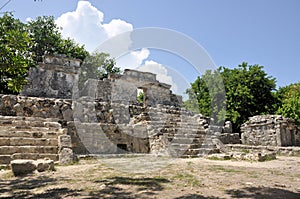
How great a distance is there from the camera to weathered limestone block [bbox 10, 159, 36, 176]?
464 centimetres

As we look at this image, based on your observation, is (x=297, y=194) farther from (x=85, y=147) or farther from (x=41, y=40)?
(x=41, y=40)

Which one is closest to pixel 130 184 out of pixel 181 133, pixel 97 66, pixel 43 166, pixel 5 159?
pixel 43 166

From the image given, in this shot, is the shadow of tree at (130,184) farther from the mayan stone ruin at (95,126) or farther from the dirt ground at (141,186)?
the mayan stone ruin at (95,126)

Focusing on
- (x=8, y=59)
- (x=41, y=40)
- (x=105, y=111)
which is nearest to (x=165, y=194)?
(x=8, y=59)

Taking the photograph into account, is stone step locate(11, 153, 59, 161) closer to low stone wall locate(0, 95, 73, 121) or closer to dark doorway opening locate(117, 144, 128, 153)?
dark doorway opening locate(117, 144, 128, 153)

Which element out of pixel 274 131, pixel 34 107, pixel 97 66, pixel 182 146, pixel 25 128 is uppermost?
pixel 97 66

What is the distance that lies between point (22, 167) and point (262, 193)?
4406 millimetres

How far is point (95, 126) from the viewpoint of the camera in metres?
9.09

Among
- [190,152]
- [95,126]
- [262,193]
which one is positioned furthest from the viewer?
[95,126]

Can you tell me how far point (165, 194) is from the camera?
314cm

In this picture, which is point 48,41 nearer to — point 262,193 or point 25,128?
point 25,128

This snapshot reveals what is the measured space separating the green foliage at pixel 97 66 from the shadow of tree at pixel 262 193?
28068 millimetres

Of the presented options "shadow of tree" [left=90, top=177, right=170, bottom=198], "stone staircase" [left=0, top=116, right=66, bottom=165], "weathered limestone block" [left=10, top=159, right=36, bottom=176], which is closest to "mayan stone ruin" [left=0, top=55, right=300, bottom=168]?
"stone staircase" [left=0, top=116, right=66, bottom=165]

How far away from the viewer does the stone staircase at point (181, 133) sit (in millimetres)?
8792
